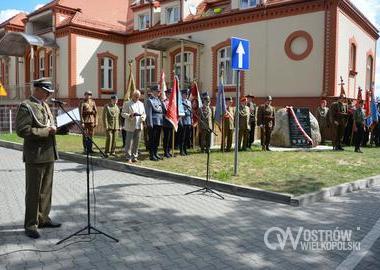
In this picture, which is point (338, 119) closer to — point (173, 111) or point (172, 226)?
point (173, 111)

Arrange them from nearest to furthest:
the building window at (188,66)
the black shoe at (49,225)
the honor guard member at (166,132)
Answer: the black shoe at (49,225), the honor guard member at (166,132), the building window at (188,66)

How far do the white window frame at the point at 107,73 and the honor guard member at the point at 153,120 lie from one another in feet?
62.3

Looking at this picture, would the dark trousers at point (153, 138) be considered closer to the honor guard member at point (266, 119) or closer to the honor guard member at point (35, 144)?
the honor guard member at point (266, 119)

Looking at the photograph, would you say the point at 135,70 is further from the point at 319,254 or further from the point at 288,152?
the point at 319,254

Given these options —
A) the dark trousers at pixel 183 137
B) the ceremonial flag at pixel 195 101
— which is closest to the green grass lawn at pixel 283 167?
the dark trousers at pixel 183 137

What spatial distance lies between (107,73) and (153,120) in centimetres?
1959

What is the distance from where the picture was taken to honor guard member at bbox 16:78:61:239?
5.21m

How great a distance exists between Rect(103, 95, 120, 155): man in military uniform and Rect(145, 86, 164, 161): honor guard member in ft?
5.26

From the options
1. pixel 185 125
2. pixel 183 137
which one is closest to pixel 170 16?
pixel 185 125

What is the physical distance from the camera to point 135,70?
98.7 feet

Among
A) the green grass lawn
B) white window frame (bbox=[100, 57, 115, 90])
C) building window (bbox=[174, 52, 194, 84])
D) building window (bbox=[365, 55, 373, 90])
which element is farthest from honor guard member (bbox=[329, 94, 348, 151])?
white window frame (bbox=[100, 57, 115, 90])

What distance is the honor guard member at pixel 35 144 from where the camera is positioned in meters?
5.21

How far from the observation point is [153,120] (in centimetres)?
1174

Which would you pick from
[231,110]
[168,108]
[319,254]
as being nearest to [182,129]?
[168,108]
